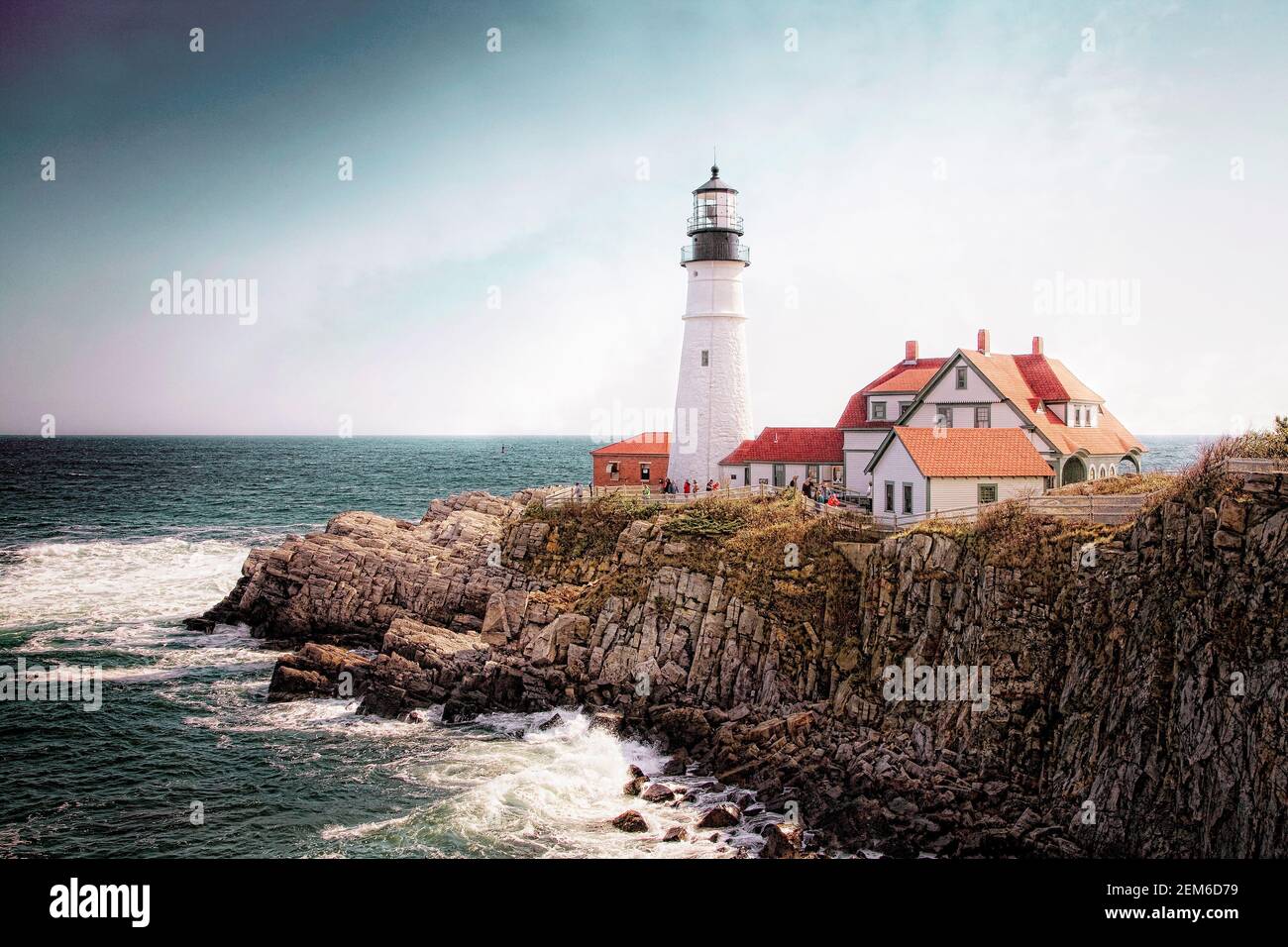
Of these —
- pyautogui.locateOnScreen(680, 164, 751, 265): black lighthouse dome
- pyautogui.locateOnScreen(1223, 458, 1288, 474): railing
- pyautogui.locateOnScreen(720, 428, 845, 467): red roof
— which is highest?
pyautogui.locateOnScreen(680, 164, 751, 265): black lighthouse dome

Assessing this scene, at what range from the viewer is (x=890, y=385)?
3850cm

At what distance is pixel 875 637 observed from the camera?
2697 cm

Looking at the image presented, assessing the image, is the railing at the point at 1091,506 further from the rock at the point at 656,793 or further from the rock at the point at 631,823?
the rock at the point at 631,823

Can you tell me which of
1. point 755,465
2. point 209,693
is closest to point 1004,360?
point 755,465

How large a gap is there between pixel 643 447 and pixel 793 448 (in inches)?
325

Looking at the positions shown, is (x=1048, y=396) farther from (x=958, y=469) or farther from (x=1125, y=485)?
(x=1125, y=485)

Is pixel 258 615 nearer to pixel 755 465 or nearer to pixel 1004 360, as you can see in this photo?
pixel 755 465

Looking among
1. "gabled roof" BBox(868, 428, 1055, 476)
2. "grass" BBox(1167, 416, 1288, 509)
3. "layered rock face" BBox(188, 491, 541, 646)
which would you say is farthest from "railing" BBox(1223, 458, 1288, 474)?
"layered rock face" BBox(188, 491, 541, 646)

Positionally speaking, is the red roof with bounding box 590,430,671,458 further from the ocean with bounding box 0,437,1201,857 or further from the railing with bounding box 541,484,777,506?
the ocean with bounding box 0,437,1201,857

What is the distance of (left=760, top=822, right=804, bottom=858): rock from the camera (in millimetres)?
19562

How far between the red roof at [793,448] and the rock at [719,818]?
2059cm

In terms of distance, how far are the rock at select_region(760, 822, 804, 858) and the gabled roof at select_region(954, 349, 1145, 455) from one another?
18.1m

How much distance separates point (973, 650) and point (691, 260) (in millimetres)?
22782

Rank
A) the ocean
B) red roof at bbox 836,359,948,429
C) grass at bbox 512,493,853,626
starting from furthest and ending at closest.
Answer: red roof at bbox 836,359,948,429 → grass at bbox 512,493,853,626 → the ocean
